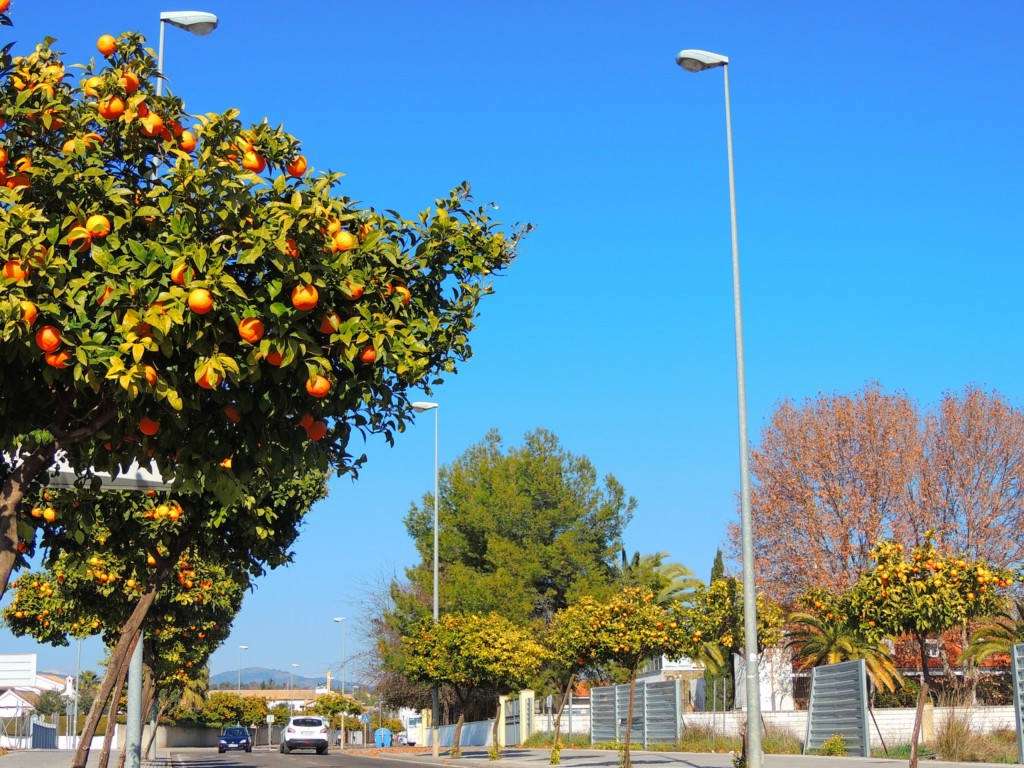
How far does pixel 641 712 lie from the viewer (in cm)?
3831

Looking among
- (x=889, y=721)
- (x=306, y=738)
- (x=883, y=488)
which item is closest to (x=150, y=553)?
(x=889, y=721)

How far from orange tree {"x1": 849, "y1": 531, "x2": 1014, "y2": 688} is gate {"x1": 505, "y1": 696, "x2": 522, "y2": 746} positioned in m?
33.5

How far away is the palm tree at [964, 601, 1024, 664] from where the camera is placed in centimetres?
3173

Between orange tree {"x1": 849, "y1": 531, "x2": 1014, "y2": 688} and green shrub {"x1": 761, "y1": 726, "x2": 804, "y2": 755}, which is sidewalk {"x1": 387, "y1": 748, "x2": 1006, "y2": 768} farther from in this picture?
orange tree {"x1": 849, "y1": 531, "x2": 1014, "y2": 688}

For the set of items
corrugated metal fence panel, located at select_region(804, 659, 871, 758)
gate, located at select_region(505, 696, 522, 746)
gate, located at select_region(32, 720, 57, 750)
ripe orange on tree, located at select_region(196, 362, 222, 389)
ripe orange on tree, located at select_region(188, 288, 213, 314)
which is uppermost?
ripe orange on tree, located at select_region(188, 288, 213, 314)

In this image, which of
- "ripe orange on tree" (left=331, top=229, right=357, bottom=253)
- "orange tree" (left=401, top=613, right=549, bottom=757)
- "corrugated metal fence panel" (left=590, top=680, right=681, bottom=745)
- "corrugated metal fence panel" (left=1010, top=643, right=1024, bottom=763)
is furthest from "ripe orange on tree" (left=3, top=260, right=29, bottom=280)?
"corrugated metal fence panel" (left=590, top=680, right=681, bottom=745)

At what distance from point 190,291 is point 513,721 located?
46.9 metres

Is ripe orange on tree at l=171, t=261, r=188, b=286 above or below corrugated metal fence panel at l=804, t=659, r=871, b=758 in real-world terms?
above

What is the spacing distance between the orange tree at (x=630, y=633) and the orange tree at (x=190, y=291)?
63.3 ft

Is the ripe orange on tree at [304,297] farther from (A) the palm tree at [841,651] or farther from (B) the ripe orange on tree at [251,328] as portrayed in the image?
(A) the palm tree at [841,651]

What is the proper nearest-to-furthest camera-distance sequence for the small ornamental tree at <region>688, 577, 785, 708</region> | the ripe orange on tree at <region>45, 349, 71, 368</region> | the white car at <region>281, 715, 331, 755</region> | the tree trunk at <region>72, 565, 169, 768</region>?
the ripe orange on tree at <region>45, 349, 71, 368</region> → the tree trunk at <region>72, 565, 169, 768</region> → the small ornamental tree at <region>688, 577, 785, 708</region> → the white car at <region>281, 715, 331, 755</region>

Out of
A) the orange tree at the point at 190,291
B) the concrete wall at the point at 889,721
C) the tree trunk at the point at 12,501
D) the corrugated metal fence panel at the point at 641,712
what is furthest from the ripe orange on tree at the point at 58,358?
the corrugated metal fence panel at the point at 641,712

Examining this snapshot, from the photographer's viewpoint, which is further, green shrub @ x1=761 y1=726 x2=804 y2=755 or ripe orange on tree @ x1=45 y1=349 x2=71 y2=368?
green shrub @ x1=761 y1=726 x2=804 y2=755

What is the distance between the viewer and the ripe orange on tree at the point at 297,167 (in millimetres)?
6734
